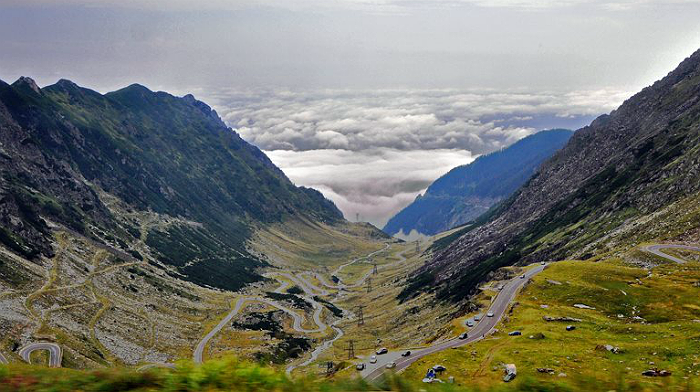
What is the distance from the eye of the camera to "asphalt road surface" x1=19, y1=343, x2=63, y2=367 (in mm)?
125312

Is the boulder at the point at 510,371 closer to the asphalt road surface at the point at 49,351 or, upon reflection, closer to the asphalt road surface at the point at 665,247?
the asphalt road surface at the point at 665,247

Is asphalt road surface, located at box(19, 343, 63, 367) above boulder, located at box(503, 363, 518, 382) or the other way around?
above

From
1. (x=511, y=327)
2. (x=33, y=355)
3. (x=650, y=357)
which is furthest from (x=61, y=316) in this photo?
(x=650, y=357)

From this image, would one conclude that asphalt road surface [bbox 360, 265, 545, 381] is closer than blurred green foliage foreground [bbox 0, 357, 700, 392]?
No

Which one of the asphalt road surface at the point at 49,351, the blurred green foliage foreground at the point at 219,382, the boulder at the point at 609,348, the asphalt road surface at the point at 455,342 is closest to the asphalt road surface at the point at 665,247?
the asphalt road surface at the point at 455,342

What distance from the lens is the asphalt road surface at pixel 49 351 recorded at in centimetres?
12531

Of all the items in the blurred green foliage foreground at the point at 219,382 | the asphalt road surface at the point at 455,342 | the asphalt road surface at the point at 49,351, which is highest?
the blurred green foliage foreground at the point at 219,382

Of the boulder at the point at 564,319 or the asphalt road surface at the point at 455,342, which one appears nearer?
the asphalt road surface at the point at 455,342

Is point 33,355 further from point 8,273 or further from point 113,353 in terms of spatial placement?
point 8,273

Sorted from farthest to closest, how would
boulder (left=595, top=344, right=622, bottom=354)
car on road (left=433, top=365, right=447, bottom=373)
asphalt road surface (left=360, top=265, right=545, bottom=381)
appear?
asphalt road surface (left=360, top=265, right=545, bottom=381), car on road (left=433, top=365, right=447, bottom=373), boulder (left=595, top=344, right=622, bottom=354)

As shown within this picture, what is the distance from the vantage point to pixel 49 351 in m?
132

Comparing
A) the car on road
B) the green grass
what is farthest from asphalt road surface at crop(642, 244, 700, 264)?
the car on road

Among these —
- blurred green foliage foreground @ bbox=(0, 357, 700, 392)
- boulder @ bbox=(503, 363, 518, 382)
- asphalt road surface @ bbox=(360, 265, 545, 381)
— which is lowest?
asphalt road surface @ bbox=(360, 265, 545, 381)

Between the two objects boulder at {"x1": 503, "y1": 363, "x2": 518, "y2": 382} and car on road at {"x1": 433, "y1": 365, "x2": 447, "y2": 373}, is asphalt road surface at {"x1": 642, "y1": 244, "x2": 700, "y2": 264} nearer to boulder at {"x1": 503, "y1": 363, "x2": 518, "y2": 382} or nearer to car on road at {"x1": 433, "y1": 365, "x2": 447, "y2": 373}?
car on road at {"x1": 433, "y1": 365, "x2": 447, "y2": 373}
